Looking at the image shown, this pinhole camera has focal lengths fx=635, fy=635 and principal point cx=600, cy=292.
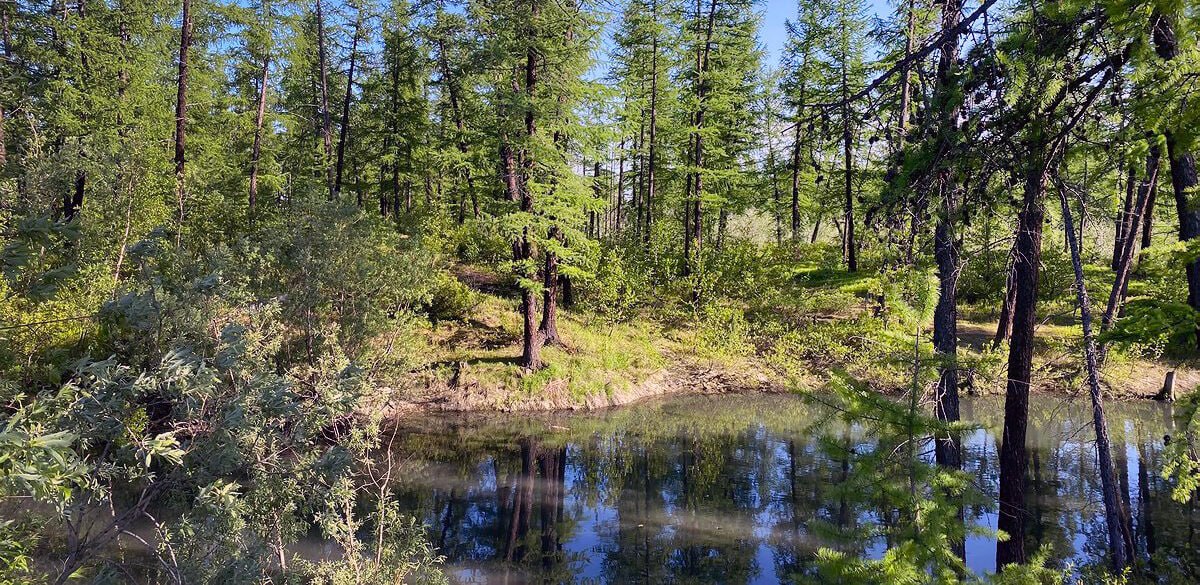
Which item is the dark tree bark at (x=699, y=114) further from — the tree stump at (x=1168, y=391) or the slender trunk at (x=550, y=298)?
the tree stump at (x=1168, y=391)

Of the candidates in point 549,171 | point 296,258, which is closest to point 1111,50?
point 296,258

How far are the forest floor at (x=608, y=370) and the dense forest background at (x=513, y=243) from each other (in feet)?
0.49

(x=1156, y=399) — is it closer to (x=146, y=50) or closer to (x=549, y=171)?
(x=549, y=171)

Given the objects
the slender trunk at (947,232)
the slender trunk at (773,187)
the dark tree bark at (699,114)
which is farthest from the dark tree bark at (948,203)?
the slender trunk at (773,187)

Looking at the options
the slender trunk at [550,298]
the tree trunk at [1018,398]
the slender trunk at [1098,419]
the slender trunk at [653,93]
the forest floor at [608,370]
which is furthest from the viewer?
the slender trunk at [653,93]

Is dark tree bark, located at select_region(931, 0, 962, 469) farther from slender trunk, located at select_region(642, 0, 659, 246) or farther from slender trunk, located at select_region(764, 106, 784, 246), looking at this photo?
slender trunk, located at select_region(764, 106, 784, 246)

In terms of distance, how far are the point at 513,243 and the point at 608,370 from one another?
4.89 metres

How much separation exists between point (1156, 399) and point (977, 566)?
13.3m

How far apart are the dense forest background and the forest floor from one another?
15 cm

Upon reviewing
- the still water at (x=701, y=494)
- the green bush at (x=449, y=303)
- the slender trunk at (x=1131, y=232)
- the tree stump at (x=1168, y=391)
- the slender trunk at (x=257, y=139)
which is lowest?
the still water at (x=701, y=494)

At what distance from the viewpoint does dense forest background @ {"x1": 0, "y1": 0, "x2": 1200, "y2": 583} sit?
4.35m

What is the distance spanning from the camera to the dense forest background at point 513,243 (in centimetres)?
435

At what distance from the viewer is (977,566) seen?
9.00m

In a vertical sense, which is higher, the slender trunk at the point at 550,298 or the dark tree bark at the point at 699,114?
the dark tree bark at the point at 699,114
